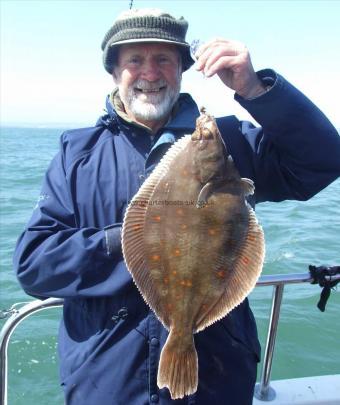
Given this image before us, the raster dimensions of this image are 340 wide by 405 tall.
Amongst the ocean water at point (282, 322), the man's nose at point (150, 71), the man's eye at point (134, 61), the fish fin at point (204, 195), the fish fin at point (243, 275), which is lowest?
the ocean water at point (282, 322)

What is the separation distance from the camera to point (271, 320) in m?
3.48

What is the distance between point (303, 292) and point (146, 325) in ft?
22.6

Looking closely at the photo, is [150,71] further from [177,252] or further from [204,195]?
[177,252]

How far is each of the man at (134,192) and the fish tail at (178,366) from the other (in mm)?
155

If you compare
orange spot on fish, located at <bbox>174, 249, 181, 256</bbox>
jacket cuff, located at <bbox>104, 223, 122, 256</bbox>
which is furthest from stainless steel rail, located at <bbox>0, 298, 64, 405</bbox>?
orange spot on fish, located at <bbox>174, 249, 181, 256</bbox>

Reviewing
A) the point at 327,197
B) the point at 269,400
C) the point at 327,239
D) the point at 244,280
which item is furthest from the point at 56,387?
the point at 327,197

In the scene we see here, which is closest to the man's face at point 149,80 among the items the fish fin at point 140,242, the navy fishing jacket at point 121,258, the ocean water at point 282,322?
the navy fishing jacket at point 121,258

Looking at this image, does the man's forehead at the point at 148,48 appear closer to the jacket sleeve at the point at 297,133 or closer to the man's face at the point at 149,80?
the man's face at the point at 149,80

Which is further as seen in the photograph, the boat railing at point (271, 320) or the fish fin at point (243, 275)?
the boat railing at point (271, 320)

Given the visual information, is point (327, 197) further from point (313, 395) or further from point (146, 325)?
point (146, 325)

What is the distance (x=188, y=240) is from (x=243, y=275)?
0.39 m

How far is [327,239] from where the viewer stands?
12172 millimetres

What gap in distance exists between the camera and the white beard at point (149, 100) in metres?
2.80

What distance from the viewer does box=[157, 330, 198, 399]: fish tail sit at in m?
2.31
